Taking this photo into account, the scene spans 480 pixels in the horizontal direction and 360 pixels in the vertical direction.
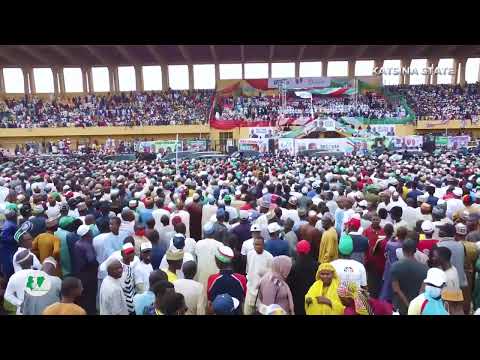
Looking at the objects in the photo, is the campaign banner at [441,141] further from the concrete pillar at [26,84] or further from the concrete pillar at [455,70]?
the concrete pillar at [26,84]

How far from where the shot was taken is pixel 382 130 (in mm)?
19578

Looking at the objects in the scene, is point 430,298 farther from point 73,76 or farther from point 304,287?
point 73,76

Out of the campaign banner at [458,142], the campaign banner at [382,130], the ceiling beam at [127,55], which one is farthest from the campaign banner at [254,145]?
the campaign banner at [458,142]

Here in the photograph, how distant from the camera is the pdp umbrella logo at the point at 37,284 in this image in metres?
4.04

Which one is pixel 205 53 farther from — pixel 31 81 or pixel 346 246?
pixel 346 246

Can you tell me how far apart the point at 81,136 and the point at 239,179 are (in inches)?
655

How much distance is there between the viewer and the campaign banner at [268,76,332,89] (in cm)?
2559

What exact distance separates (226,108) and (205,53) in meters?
3.43

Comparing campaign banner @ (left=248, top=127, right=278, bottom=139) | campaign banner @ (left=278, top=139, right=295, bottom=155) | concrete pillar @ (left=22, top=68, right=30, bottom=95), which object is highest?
concrete pillar @ (left=22, top=68, right=30, bottom=95)

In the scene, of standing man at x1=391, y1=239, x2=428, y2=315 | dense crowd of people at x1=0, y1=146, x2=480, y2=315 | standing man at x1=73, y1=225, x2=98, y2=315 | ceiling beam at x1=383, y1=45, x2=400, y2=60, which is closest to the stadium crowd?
ceiling beam at x1=383, y1=45, x2=400, y2=60

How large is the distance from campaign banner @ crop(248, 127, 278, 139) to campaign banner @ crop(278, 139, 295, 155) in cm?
104

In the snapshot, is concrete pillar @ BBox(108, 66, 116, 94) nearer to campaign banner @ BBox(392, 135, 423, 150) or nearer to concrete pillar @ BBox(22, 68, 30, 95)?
concrete pillar @ BBox(22, 68, 30, 95)

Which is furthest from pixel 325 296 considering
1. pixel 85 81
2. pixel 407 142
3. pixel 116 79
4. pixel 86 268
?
pixel 85 81

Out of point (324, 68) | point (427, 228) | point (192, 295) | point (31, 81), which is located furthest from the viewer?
point (324, 68)
